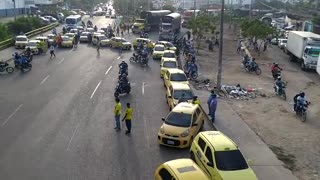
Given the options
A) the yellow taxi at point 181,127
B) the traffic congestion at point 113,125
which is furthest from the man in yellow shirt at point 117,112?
the yellow taxi at point 181,127

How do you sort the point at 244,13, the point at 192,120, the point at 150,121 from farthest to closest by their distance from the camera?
1. the point at 244,13
2. the point at 150,121
3. the point at 192,120

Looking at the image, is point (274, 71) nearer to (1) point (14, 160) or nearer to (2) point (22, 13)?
(1) point (14, 160)

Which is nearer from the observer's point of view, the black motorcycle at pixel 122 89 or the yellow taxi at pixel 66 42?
the black motorcycle at pixel 122 89

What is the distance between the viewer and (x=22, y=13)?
315 feet

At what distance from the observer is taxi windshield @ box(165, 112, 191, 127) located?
54.6 feet

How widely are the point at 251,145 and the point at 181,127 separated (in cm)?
292

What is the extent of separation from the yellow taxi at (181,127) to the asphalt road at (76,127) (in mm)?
370

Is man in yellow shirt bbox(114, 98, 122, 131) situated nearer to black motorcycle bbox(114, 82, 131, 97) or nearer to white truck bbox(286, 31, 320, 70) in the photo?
black motorcycle bbox(114, 82, 131, 97)

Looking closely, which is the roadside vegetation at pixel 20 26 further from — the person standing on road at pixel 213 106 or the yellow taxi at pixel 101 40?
the person standing on road at pixel 213 106

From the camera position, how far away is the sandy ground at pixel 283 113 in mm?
16234

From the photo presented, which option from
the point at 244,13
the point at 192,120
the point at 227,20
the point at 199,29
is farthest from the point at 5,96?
the point at 244,13

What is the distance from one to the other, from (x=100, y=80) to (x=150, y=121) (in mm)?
9863

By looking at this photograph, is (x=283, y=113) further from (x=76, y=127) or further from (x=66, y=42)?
(x=66, y=42)

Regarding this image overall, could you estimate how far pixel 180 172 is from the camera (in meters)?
10.9
